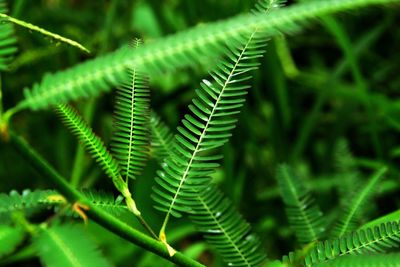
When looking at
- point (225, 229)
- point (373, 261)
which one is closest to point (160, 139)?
point (225, 229)

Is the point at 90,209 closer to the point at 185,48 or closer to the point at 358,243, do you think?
the point at 185,48

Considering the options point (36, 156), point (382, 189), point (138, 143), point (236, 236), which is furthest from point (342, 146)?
point (36, 156)

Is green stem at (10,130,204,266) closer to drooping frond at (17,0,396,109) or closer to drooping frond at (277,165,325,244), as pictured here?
drooping frond at (17,0,396,109)

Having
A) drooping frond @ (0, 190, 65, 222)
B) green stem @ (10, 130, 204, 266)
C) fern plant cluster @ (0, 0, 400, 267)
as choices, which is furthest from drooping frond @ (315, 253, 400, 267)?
drooping frond @ (0, 190, 65, 222)

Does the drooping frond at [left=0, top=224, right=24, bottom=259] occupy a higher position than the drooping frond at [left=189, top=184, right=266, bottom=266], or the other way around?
the drooping frond at [left=0, top=224, right=24, bottom=259]

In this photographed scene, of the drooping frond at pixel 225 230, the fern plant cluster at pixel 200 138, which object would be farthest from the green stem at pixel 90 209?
the drooping frond at pixel 225 230
